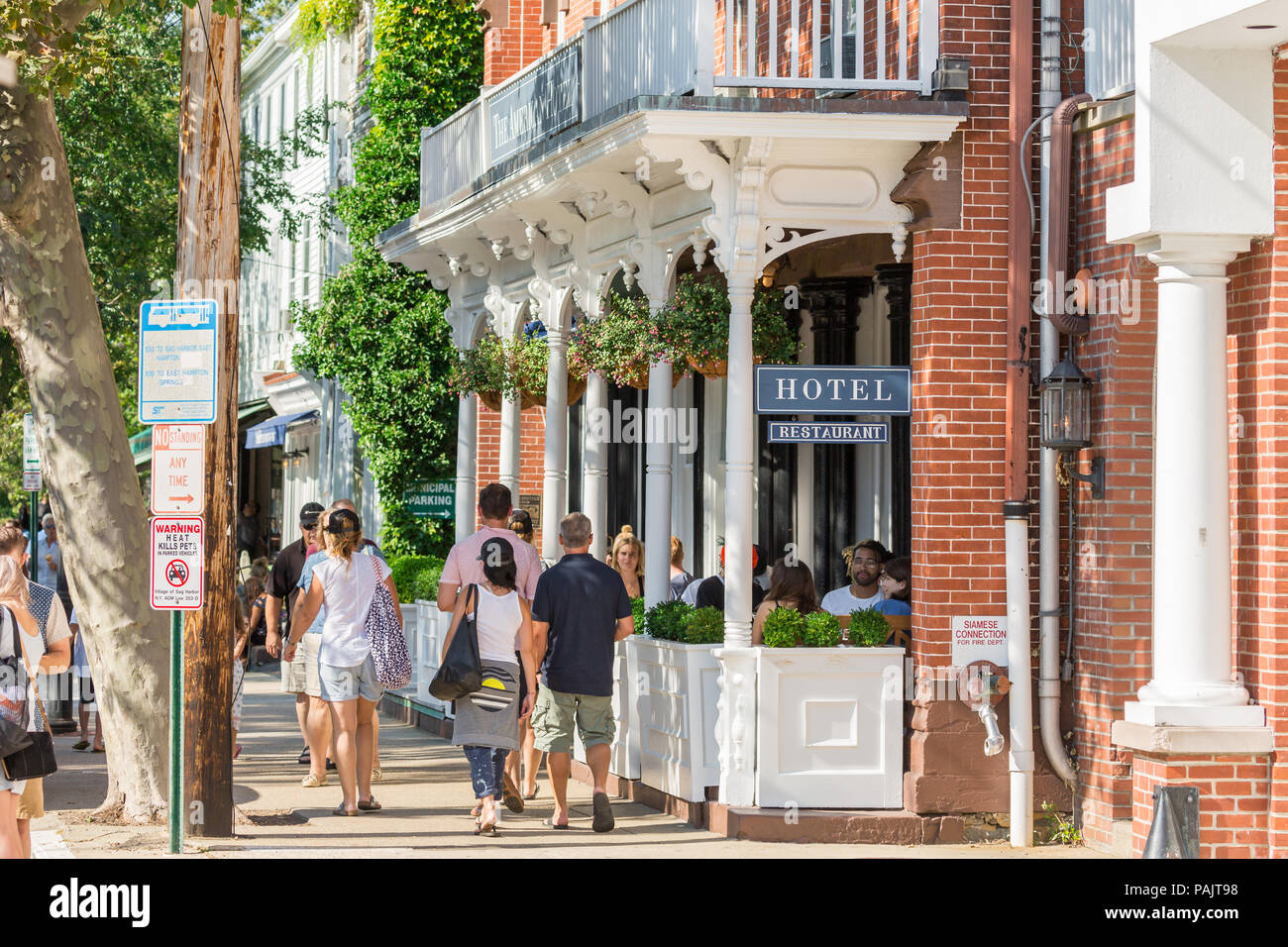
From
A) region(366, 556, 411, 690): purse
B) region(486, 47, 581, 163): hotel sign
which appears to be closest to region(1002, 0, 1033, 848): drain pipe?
region(486, 47, 581, 163): hotel sign

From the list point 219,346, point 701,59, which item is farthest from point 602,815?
point 701,59

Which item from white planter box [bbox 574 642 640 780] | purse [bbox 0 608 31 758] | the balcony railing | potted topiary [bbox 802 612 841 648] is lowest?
white planter box [bbox 574 642 640 780]

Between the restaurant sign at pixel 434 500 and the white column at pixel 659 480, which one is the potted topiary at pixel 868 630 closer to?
the white column at pixel 659 480

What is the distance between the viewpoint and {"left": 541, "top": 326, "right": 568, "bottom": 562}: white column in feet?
47.6

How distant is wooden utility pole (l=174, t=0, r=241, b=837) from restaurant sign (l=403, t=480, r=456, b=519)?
35.0 feet

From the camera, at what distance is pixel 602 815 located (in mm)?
10969

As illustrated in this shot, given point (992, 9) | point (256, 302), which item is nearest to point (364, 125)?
point (256, 302)

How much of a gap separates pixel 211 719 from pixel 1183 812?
5649 millimetres

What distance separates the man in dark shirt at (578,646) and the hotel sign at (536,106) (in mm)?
3396

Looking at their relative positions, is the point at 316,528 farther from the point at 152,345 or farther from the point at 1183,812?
the point at 1183,812

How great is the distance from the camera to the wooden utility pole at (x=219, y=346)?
10.4 metres

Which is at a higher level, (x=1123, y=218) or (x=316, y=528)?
(x=1123, y=218)

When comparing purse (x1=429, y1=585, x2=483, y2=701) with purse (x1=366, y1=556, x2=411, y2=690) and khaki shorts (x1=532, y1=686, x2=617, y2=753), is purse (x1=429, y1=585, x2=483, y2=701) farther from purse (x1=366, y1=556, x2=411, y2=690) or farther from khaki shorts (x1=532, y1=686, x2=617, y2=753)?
purse (x1=366, y1=556, x2=411, y2=690)

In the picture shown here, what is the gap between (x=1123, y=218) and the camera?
9.02 metres
